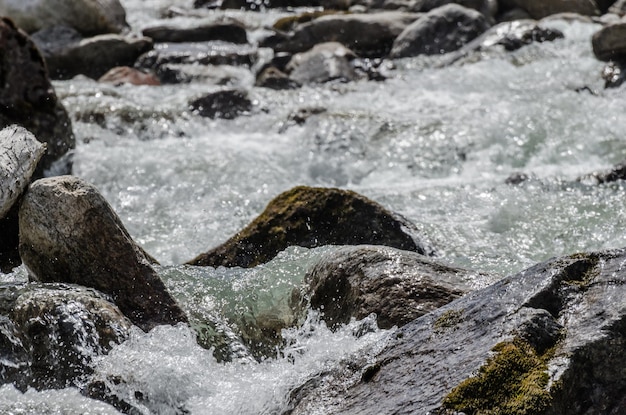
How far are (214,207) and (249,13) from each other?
12144 mm

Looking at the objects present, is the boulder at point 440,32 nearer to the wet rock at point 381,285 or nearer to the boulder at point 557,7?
the boulder at point 557,7

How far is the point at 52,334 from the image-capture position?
16.7 feet

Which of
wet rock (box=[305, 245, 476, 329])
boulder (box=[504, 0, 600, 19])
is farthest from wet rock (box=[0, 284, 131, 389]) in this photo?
boulder (box=[504, 0, 600, 19])

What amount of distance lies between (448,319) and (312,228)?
3247 millimetres

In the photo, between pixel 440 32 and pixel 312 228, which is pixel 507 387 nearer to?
pixel 312 228

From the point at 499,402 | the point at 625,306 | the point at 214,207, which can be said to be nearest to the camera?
the point at 499,402

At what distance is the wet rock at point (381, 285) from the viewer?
17.5ft

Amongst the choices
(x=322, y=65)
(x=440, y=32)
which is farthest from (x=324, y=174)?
(x=440, y=32)

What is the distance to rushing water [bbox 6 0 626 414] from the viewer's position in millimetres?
5152

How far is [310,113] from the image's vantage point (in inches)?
501

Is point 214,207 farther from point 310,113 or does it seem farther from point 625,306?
point 625,306

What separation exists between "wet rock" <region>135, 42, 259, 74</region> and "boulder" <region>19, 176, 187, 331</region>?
1049cm

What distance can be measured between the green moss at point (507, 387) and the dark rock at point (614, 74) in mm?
10668

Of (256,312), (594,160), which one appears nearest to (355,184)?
(594,160)
